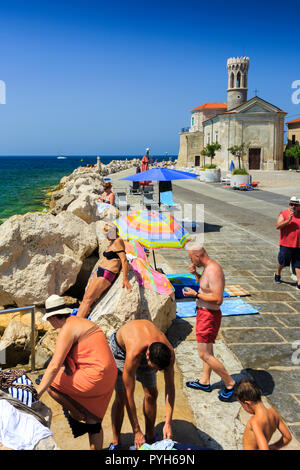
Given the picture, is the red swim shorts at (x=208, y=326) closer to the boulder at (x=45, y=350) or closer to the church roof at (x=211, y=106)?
the boulder at (x=45, y=350)

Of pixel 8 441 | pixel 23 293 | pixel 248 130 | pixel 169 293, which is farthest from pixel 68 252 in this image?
pixel 248 130

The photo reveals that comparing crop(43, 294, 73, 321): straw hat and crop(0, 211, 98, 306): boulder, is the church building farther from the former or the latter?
crop(43, 294, 73, 321): straw hat

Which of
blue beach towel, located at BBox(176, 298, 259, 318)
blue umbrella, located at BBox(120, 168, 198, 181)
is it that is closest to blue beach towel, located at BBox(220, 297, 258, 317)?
blue beach towel, located at BBox(176, 298, 259, 318)

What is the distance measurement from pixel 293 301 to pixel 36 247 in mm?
4351

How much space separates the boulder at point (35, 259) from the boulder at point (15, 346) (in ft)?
2.89

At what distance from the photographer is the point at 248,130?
1849 inches

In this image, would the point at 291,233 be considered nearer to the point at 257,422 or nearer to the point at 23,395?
the point at 257,422

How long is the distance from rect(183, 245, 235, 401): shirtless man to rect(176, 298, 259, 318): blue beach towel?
6.47 ft

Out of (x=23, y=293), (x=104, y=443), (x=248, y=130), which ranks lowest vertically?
(x=104, y=443)

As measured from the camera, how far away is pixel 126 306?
500 centimetres

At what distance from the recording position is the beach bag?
2832mm

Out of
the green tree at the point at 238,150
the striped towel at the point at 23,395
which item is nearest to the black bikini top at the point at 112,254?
the striped towel at the point at 23,395

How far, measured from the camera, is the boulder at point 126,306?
496 cm
